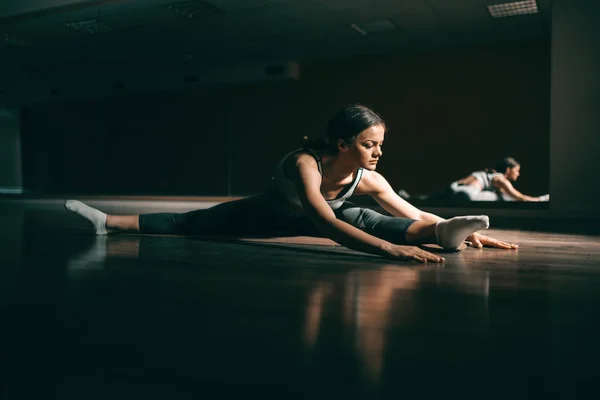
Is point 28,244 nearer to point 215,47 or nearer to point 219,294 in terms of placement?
point 219,294

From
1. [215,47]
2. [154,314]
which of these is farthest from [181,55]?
[154,314]

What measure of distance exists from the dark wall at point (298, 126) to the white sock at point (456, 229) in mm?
6667

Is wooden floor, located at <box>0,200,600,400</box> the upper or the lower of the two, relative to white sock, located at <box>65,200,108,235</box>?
lower

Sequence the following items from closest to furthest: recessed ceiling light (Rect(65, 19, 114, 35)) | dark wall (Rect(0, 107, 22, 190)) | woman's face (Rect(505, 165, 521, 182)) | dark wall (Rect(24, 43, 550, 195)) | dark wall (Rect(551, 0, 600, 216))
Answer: woman's face (Rect(505, 165, 521, 182))
dark wall (Rect(551, 0, 600, 216))
recessed ceiling light (Rect(65, 19, 114, 35))
dark wall (Rect(24, 43, 550, 195))
dark wall (Rect(0, 107, 22, 190))

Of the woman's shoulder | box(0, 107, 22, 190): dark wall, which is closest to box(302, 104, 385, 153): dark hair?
the woman's shoulder

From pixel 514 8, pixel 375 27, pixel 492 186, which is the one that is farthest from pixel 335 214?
pixel 375 27

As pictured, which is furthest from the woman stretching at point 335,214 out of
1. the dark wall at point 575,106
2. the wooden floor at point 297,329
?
the dark wall at point 575,106

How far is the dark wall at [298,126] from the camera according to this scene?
830 centimetres

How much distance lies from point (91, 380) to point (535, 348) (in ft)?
2.52

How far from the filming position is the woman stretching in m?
2.01

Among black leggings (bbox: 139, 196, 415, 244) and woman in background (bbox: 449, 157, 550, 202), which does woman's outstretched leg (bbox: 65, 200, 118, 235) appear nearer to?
black leggings (bbox: 139, 196, 415, 244)

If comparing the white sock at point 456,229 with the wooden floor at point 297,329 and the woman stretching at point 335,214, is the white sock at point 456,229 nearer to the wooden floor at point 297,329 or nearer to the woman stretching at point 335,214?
the woman stretching at point 335,214

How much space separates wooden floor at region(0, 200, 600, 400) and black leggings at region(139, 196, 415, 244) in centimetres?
38

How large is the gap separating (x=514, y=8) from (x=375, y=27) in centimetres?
186
